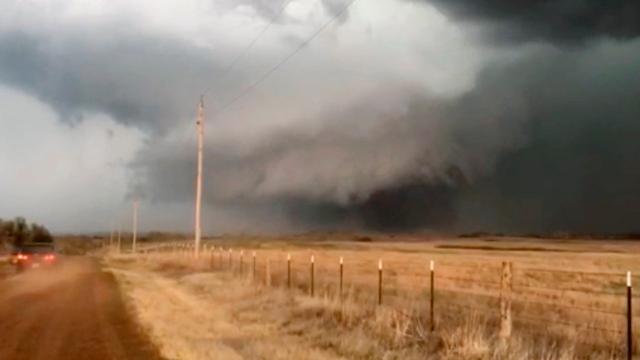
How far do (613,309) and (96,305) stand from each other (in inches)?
637

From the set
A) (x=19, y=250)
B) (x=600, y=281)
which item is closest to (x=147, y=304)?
(x=600, y=281)

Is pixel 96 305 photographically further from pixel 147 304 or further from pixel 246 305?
pixel 246 305

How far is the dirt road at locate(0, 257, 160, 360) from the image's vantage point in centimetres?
1508

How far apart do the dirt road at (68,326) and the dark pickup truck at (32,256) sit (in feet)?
76.4

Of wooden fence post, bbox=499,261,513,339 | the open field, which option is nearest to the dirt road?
the open field

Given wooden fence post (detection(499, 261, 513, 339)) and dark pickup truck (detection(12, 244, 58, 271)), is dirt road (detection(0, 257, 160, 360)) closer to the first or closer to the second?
wooden fence post (detection(499, 261, 513, 339))

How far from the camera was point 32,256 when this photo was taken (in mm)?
57562

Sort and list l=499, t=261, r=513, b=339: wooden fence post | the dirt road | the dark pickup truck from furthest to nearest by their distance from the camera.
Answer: the dark pickup truck, l=499, t=261, r=513, b=339: wooden fence post, the dirt road

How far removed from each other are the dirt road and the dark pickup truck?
2329 cm

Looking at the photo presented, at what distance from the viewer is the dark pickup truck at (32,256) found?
56.5 meters

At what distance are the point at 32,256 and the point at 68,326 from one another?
40.4 m

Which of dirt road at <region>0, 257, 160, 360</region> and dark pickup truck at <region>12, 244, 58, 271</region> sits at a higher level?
dark pickup truck at <region>12, 244, 58, 271</region>

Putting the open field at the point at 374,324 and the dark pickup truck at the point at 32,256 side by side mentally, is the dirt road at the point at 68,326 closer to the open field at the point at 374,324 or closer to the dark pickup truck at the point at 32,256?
the open field at the point at 374,324

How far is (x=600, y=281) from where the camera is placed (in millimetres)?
43219
